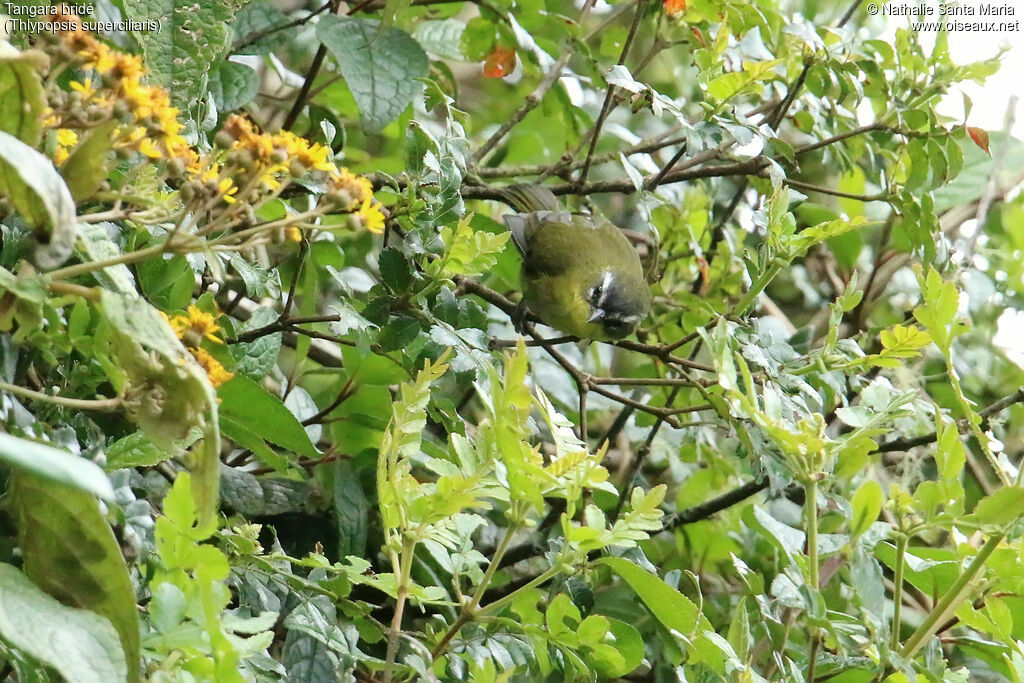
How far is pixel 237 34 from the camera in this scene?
1838 mm

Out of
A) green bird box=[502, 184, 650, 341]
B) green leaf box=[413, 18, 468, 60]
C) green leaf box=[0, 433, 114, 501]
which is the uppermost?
green leaf box=[0, 433, 114, 501]

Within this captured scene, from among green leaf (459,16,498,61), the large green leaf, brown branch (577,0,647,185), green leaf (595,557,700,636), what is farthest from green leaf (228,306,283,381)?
the large green leaf

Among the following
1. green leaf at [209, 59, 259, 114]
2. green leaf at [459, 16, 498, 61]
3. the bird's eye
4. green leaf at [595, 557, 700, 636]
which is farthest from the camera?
the bird's eye

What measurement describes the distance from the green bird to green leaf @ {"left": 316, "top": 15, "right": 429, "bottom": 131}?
884 millimetres

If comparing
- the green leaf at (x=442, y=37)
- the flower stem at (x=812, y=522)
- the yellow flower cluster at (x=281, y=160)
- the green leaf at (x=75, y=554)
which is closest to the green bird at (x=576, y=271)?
the green leaf at (x=442, y=37)

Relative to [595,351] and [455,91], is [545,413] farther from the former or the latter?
[595,351]

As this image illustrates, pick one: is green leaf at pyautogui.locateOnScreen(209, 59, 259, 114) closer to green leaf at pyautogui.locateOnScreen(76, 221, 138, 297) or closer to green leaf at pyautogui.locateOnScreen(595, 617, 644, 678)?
green leaf at pyautogui.locateOnScreen(76, 221, 138, 297)

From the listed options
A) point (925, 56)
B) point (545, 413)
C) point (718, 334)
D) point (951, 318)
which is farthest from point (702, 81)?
point (545, 413)

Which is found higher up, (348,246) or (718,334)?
(718,334)

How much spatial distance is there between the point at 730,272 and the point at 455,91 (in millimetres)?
733

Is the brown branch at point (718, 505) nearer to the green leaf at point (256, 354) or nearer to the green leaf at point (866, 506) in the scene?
the green leaf at point (866, 506)

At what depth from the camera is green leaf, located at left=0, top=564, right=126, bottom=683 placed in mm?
749

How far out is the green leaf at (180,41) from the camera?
1254mm

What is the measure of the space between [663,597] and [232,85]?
1103mm
